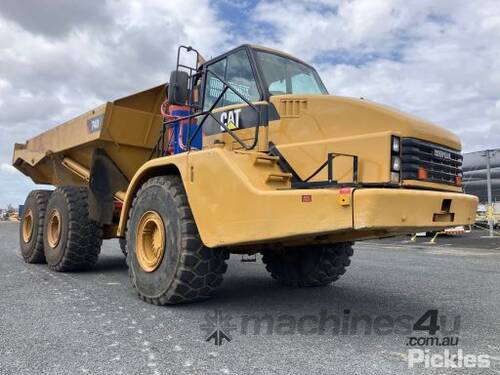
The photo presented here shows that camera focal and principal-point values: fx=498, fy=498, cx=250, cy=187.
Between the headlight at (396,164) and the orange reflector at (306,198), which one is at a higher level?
the headlight at (396,164)

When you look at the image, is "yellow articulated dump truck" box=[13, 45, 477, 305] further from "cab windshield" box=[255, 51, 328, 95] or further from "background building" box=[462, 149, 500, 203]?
"background building" box=[462, 149, 500, 203]

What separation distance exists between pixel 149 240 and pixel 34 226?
4155mm

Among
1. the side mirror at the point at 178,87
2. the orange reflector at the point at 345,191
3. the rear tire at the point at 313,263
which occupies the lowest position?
the rear tire at the point at 313,263

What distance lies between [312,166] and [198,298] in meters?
1.71

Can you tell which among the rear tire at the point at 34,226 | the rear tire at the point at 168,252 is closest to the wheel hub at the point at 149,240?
the rear tire at the point at 168,252

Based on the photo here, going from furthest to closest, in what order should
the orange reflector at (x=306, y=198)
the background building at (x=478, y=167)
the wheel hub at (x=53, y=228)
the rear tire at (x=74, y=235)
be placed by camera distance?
the background building at (x=478, y=167) → the wheel hub at (x=53, y=228) → the rear tire at (x=74, y=235) → the orange reflector at (x=306, y=198)

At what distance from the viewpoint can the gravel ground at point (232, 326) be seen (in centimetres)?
333

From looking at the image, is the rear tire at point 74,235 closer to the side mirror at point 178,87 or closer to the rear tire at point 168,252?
the rear tire at point 168,252

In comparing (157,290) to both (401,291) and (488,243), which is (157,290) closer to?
(401,291)

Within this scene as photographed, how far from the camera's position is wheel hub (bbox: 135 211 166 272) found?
5082 mm

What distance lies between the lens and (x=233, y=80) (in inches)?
204

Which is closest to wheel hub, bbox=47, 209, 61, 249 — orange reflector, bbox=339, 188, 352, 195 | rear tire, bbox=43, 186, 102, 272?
rear tire, bbox=43, 186, 102, 272

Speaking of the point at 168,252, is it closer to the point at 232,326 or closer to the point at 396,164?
the point at 232,326

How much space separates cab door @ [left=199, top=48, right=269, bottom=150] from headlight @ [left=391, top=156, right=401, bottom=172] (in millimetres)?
1274
